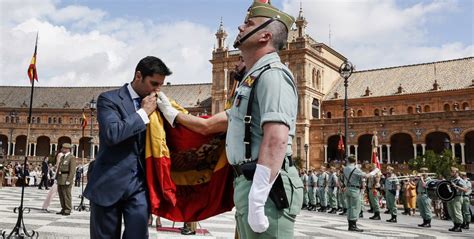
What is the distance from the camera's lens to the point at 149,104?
11.0ft

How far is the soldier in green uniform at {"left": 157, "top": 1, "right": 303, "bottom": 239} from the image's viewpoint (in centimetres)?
240

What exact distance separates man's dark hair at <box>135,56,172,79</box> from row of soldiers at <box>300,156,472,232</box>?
800 centimetres

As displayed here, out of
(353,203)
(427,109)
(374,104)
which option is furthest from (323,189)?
(374,104)

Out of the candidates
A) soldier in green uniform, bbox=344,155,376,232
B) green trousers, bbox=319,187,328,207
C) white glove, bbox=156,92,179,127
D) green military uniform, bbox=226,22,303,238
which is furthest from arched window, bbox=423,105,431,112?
green military uniform, bbox=226,22,303,238

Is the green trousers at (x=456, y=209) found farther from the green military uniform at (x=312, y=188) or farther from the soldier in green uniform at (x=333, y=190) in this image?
the green military uniform at (x=312, y=188)

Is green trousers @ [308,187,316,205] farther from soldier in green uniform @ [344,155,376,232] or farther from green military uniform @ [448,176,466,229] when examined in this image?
soldier in green uniform @ [344,155,376,232]

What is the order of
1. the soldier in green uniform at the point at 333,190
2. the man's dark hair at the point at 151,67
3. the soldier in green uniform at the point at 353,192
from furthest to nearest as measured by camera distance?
the soldier in green uniform at the point at 333,190 → the soldier in green uniform at the point at 353,192 → the man's dark hair at the point at 151,67

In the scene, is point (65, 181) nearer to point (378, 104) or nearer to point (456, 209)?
point (456, 209)

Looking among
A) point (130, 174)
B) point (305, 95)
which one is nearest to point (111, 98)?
point (130, 174)

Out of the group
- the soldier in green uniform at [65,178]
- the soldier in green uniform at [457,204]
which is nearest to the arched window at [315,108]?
the soldier in green uniform at [457,204]

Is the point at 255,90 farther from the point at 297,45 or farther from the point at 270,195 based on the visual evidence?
the point at 297,45

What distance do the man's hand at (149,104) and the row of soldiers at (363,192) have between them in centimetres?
794

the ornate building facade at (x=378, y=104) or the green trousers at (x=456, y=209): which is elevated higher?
the ornate building facade at (x=378, y=104)

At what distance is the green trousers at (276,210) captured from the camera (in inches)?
97.7
